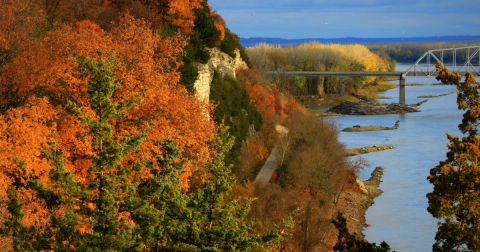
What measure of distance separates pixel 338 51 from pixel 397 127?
74.1 meters

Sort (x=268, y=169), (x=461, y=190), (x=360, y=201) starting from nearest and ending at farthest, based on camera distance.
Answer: (x=461, y=190) → (x=360, y=201) → (x=268, y=169)

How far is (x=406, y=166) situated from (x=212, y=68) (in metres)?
27.2

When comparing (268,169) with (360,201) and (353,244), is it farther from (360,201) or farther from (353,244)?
(353,244)

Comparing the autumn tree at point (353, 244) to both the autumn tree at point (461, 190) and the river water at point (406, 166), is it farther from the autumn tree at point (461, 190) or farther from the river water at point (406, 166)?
the river water at point (406, 166)

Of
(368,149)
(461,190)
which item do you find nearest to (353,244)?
(461,190)

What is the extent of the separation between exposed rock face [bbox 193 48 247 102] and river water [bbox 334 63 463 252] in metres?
18.5

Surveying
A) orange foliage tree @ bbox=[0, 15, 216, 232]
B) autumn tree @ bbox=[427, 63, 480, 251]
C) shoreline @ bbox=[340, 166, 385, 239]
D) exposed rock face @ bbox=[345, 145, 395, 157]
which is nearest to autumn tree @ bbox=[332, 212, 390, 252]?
autumn tree @ bbox=[427, 63, 480, 251]

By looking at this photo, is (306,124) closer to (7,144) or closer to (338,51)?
(7,144)

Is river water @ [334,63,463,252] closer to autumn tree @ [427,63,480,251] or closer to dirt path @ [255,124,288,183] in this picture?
dirt path @ [255,124,288,183]

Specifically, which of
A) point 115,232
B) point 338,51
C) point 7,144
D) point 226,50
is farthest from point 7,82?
point 338,51

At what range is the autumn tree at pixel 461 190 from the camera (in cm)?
1375

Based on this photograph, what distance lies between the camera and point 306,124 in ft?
184

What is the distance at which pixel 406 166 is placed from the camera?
53.7 meters

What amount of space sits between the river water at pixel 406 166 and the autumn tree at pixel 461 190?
65.9ft
